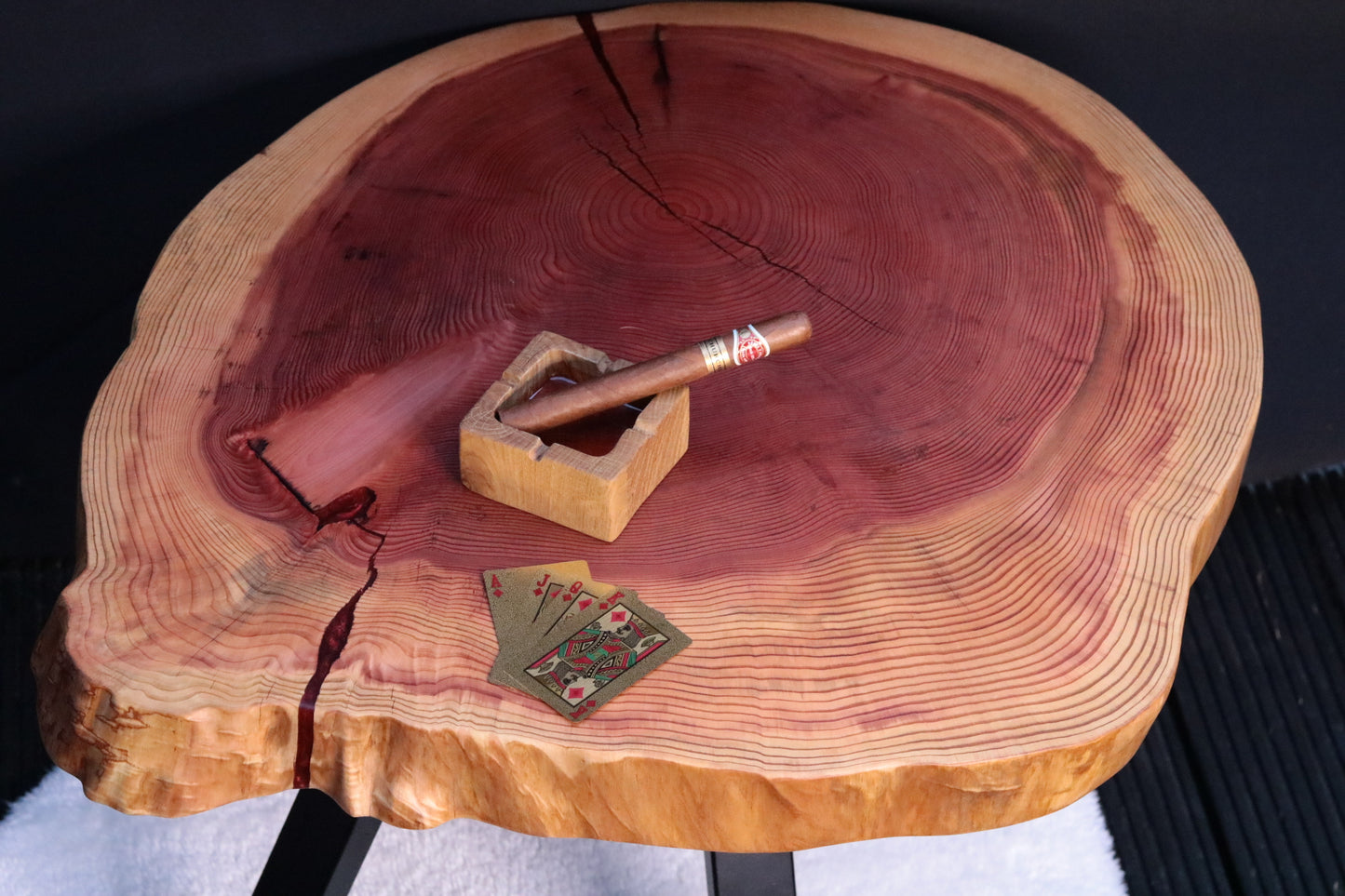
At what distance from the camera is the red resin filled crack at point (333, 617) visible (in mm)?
931

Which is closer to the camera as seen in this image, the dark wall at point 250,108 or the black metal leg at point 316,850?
the black metal leg at point 316,850

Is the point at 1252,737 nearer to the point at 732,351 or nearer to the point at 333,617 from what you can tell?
the point at 732,351

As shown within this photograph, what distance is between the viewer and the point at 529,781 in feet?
3.06

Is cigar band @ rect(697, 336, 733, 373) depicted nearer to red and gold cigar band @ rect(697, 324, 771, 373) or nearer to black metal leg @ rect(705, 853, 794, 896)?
red and gold cigar band @ rect(697, 324, 771, 373)

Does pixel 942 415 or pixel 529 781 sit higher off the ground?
pixel 942 415

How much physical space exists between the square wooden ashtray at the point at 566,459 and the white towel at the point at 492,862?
76cm

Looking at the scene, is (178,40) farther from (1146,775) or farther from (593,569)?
(1146,775)

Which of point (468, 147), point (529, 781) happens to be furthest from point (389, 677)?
point (468, 147)

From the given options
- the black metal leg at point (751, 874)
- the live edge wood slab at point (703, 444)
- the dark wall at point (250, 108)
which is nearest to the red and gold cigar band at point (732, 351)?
the live edge wood slab at point (703, 444)

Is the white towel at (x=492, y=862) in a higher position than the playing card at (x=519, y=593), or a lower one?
lower

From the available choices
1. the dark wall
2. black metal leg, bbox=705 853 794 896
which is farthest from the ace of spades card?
the dark wall

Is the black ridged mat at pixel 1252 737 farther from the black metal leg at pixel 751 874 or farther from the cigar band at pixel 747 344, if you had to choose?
the cigar band at pixel 747 344

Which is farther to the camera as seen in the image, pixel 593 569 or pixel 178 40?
pixel 178 40

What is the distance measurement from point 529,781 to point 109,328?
1.37m
